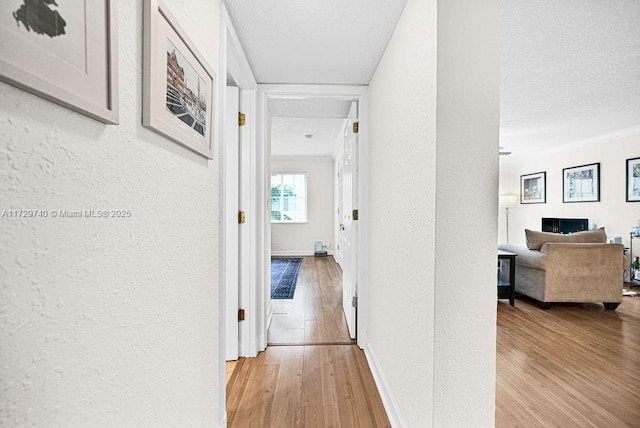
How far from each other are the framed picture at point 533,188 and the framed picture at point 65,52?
26.1 feet

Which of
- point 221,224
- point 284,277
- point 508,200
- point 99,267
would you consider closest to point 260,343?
point 221,224

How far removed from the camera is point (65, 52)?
1.70 feet

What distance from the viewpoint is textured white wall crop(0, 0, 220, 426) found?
0.47 metres

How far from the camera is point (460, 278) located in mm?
1154

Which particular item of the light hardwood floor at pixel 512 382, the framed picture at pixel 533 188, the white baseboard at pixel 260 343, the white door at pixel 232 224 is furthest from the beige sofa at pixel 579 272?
the framed picture at pixel 533 188

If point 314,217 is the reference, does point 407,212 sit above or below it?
above

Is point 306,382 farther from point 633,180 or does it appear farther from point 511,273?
point 633,180

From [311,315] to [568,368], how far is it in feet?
7.10

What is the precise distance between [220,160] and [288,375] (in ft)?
5.00

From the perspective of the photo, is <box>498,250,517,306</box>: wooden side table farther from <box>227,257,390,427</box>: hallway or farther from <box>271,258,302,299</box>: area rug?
<box>271,258,302,299</box>: area rug

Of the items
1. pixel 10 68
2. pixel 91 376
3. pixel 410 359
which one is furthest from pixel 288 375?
pixel 10 68

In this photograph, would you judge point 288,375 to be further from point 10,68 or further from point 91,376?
point 10,68

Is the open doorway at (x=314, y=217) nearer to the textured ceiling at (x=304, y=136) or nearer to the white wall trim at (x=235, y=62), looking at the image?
the textured ceiling at (x=304, y=136)

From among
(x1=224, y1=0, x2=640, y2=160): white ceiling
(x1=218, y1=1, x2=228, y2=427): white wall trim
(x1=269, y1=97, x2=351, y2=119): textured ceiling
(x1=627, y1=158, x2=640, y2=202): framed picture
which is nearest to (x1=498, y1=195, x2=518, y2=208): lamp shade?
(x1=627, y1=158, x2=640, y2=202): framed picture
